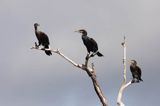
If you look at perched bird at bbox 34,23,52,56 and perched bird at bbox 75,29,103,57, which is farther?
perched bird at bbox 34,23,52,56

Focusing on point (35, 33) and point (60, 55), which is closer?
point (60, 55)

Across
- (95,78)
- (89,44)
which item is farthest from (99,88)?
(89,44)

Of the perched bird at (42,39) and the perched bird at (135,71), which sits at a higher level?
the perched bird at (42,39)

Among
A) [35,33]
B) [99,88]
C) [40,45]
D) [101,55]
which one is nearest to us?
[99,88]

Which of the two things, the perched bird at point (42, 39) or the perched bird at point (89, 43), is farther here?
the perched bird at point (42, 39)

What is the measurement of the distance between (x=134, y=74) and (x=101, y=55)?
10.1 ft

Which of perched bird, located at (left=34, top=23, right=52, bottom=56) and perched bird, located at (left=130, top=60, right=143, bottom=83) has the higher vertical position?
perched bird, located at (left=34, top=23, right=52, bottom=56)

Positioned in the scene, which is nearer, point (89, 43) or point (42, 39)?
point (89, 43)

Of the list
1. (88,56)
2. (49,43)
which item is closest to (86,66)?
(88,56)

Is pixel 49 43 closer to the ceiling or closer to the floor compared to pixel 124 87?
closer to the ceiling

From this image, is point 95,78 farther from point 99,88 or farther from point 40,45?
point 40,45

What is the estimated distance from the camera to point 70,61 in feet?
77.9

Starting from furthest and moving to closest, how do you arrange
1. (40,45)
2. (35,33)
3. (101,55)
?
(35,33) → (40,45) → (101,55)

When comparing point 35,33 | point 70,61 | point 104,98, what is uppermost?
point 35,33
